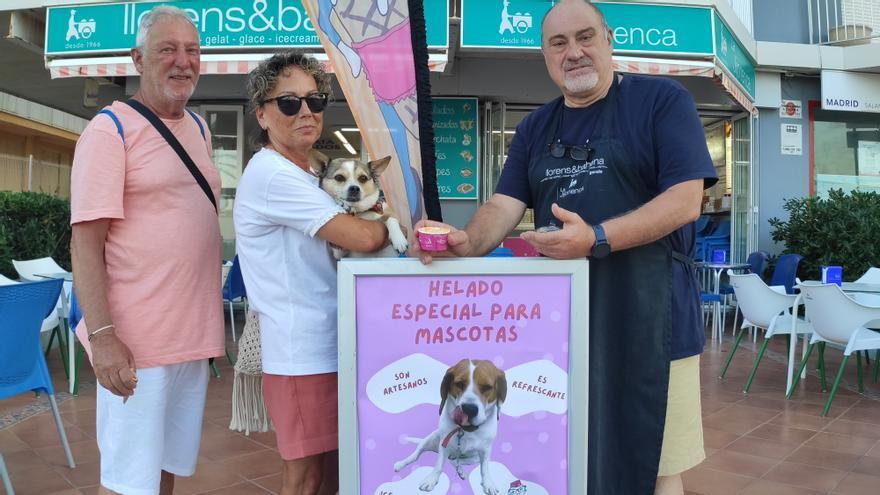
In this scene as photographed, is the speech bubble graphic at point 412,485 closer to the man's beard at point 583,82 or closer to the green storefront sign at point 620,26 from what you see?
the man's beard at point 583,82

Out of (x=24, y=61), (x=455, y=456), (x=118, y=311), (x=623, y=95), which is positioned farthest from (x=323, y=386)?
(x=24, y=61)

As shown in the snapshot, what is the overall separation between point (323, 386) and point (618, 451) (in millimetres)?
868

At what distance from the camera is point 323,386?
1.84 metres

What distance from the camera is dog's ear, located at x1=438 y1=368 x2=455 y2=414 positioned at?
159cm

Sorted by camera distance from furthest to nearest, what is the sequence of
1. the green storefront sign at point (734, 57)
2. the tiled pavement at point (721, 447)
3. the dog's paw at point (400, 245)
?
the green storefront sign at point (734, 57) < the tiled pavement at point (721, 447) < the dog's paw at point (400, 245)

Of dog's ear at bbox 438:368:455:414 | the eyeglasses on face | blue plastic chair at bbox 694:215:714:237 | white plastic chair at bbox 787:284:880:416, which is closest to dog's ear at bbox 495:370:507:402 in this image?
dog's ear at bbox 438:368:455:414

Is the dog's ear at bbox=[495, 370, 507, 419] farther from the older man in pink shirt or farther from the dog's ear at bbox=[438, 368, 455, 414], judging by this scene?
the older man in pink shirt

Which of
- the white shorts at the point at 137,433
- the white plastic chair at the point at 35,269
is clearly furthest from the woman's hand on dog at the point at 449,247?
the white plastic chair at the point at 35,269

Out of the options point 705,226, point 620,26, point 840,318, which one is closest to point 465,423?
point 840,318

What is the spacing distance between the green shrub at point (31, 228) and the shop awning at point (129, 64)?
1639mm

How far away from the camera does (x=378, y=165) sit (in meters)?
2.12

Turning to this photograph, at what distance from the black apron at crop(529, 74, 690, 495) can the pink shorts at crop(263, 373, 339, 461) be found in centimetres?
76

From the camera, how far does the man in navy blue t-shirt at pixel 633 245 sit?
1735 millimetres

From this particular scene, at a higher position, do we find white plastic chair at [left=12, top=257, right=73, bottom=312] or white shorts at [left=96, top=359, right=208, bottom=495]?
white plastic chair at [left=12, top=257, right=73, bottom=312]
